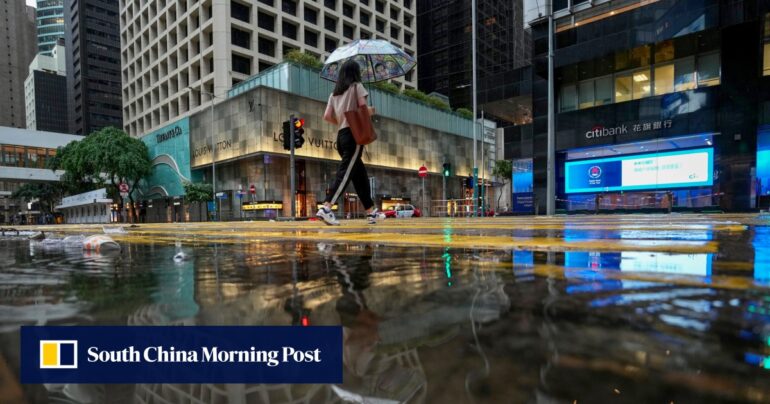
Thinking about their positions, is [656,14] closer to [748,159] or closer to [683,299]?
[748,159]

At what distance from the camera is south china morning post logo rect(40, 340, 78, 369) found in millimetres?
1005

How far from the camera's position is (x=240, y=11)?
4012 centimetres

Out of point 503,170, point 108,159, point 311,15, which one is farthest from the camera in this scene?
point 503,170

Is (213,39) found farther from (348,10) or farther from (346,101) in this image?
(346,101)

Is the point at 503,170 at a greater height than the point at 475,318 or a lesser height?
greater

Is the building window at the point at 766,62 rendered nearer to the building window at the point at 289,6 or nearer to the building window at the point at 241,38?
the building window at the point at 241,38

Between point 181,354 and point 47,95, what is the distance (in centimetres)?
16760

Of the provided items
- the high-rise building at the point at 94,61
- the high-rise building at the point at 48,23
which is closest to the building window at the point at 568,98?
the high-rise building at the point at 94,61

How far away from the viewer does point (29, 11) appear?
541 feet

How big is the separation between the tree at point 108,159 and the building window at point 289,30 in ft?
69.3

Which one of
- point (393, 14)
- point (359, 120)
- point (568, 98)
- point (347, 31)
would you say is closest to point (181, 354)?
point (359, 120)

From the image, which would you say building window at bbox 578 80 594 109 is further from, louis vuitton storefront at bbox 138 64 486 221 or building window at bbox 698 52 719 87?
louis vuitton storefront at bbox 138 64 486 221

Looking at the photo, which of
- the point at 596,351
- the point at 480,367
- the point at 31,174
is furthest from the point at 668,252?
the point at 31,174

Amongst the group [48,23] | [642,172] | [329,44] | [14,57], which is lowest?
[642,172]
